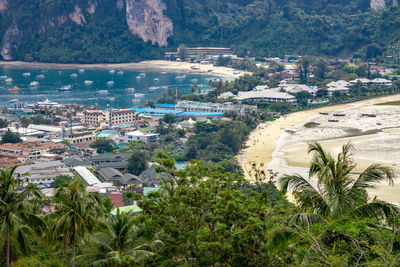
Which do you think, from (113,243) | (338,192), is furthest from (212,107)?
(338,192)

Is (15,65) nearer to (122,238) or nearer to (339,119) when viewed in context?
(339,119)

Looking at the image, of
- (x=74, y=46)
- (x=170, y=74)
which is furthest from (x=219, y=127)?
(x=74, y=46)

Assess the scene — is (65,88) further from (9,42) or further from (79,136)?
(9,42)

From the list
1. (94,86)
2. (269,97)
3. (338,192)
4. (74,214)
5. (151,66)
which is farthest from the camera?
(151,66)

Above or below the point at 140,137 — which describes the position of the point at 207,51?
above

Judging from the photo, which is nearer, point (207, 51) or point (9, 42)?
point (207, 51)

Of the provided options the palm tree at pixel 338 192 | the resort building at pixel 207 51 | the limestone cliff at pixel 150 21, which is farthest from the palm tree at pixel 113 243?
the limestone cliff at pixel 150 21

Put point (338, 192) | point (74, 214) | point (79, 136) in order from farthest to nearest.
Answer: point (79, 136), point (74, 214), point (338, 192)
